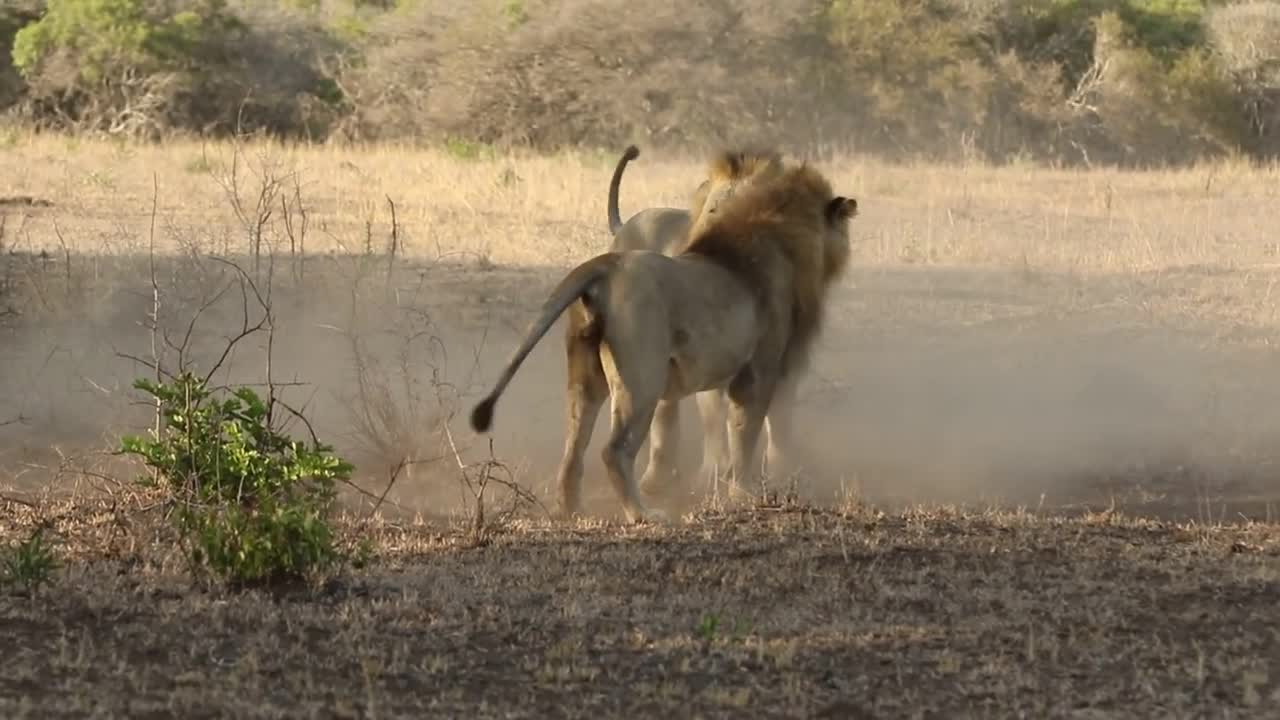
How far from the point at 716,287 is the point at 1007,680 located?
304cm

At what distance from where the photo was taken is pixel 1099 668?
527 centimetres

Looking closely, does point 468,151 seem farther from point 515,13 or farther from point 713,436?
point 713,436

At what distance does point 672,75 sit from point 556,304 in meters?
22.5

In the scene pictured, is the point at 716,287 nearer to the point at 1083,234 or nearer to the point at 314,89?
the point at 1083,234

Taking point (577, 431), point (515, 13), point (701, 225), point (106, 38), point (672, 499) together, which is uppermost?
point (515, 13)

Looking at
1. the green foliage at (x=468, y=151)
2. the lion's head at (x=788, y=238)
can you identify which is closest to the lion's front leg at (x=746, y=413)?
the lion's head at (x=788, y=238)

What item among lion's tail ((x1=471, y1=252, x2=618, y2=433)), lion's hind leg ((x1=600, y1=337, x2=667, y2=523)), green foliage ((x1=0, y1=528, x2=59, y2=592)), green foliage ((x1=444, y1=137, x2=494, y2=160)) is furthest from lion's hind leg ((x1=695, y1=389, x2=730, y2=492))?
green foliage ((x1=444, y1=137, x2=494, y2=160))

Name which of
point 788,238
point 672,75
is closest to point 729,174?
point 788,238

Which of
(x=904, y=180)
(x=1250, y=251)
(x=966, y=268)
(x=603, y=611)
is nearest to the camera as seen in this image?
(x=603, y=611)

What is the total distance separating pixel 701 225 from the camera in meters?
8.79

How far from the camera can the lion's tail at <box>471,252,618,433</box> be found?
7.15 meters

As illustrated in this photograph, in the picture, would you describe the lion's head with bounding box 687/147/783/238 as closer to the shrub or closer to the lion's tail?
the lion's tail

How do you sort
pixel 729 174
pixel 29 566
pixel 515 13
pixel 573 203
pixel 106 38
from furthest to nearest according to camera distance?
pixel 515 13, pixel 106 38, pixel 573 203, pixel 729 174, pixel 29 566

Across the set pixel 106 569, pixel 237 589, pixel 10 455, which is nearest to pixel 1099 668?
pixel 237 589
